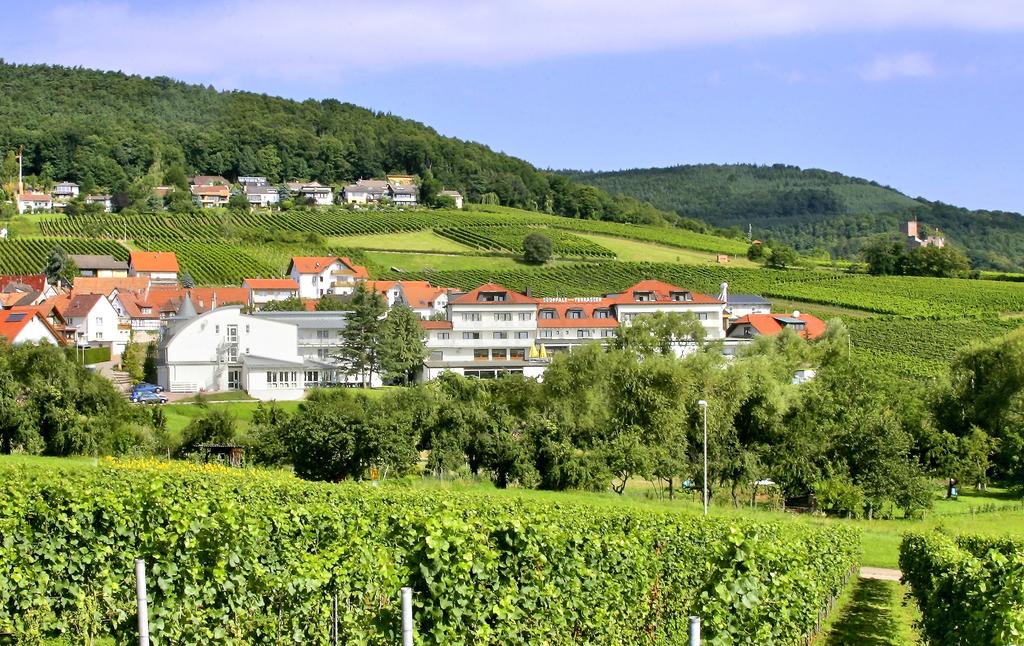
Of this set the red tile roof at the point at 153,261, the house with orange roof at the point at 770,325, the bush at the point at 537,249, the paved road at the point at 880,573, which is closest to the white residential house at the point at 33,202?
the red tile roof at the point at 153,261

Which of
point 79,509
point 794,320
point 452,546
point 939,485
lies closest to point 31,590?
point 79,509

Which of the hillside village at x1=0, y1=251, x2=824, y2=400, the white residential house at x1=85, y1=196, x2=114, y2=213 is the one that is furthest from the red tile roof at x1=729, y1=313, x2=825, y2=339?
the white residential house at x1=85, y1=196, x2=114, y2=213

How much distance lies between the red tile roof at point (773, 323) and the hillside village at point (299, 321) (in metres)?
0.16

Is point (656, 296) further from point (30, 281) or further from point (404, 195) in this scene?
point (404, 195)

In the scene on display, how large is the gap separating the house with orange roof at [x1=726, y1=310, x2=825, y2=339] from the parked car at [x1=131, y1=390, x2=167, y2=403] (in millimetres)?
45127

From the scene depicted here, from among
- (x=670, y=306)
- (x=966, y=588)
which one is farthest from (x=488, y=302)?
(x=966, y=588)

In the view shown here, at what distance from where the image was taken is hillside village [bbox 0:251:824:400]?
2854 inches

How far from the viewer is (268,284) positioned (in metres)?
Result: 102

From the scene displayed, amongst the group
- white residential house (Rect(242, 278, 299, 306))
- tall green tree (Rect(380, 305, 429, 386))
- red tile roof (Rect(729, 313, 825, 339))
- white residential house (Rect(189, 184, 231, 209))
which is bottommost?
tall green tree (Rect(380, 305, 429, 386))

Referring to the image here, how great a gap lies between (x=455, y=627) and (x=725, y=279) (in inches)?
4073

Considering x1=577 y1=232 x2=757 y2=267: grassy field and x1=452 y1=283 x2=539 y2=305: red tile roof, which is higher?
x1=577 y1=232 x2=757 y2=267: grassy field

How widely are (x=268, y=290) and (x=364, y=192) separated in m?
78.1

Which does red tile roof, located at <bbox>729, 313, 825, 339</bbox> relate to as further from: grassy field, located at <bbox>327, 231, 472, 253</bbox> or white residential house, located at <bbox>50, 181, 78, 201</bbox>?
white residential house, located at <bbox>50, 181, 78, 201</bbox>

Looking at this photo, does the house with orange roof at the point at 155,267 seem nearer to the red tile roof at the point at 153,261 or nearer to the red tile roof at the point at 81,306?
the red tile roof at the point at 153,261
